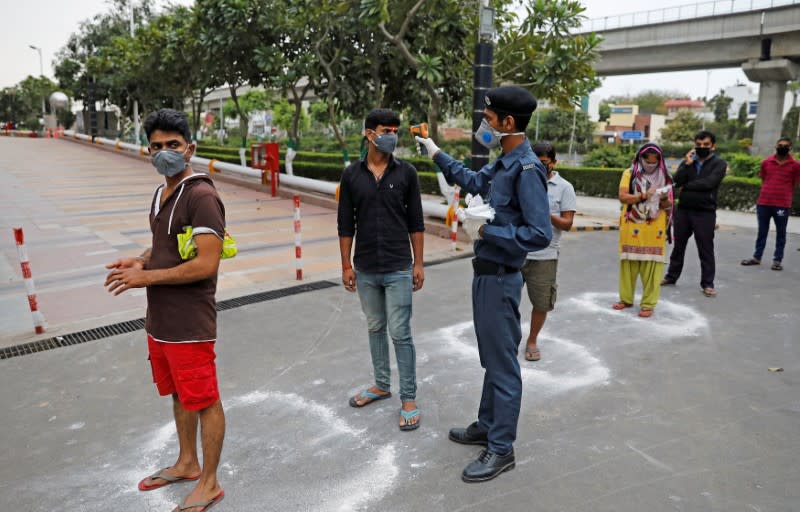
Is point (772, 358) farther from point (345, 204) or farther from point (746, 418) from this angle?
point (345, 204)

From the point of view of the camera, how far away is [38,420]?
3.90m

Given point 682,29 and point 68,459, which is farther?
point 682,29

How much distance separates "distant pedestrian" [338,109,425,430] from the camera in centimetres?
375

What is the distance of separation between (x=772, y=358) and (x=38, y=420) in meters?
5.58

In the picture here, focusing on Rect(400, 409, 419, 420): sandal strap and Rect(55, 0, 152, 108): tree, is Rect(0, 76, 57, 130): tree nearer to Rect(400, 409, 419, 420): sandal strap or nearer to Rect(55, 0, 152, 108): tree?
Rect(55, 0, 152, 108): tree

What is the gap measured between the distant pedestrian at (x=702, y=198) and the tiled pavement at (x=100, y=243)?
11.3 feet

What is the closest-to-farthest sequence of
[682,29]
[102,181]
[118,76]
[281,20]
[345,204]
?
[345,204] < [281,20] < [102,181] < [682,29] < [118,76]

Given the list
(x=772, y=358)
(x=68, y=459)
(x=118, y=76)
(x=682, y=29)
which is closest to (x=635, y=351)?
(x=772, y=358)

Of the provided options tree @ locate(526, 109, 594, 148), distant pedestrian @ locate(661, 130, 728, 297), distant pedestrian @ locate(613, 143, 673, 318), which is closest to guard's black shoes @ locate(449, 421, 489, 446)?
distant pedestrian @ locate(613, 143, 673, 318)

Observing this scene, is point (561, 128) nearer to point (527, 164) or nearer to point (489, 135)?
point (489, 135)

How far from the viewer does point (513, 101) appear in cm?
311

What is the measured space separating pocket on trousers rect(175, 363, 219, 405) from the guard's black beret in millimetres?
1990

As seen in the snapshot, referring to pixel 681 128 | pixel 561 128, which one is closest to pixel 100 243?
pixel 561 128

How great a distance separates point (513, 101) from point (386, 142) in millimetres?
879
